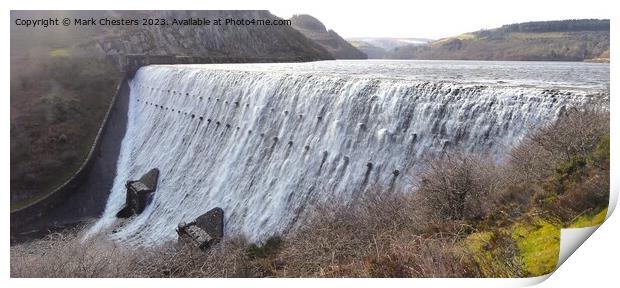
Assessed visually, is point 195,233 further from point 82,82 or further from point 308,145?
point 82,82

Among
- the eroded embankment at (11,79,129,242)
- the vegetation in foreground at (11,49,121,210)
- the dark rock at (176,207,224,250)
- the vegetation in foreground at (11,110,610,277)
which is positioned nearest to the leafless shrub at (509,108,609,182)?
the vegetation in foreground at (11,110,610,277)

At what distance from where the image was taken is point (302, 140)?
2153cm

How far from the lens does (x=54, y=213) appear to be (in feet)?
96.6

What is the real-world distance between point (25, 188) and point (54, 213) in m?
2.30

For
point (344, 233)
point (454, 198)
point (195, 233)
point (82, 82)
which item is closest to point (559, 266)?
point (454, 198)

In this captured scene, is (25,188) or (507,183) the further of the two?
(25,188)

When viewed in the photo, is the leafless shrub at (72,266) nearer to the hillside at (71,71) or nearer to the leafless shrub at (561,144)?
the hillside at (71,71)

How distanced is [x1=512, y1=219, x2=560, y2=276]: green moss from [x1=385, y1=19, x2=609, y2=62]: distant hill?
21.0 metres

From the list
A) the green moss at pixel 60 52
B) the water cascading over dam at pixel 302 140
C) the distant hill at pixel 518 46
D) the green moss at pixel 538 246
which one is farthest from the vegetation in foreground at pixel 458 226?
the green moss at pixel 60 52

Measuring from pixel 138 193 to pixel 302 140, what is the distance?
11175mm

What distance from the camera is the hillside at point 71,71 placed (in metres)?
29.1

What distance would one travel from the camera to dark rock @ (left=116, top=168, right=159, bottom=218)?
27359 millimetres

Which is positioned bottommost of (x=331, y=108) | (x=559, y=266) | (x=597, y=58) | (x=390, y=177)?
(x=559, y=266)

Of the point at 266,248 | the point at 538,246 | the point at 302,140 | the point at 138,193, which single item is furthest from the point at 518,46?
the point at 538,246
